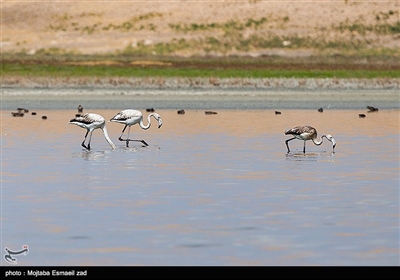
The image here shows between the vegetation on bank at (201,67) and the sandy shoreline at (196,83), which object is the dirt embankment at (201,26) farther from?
the sandy shoreline at (196,83)

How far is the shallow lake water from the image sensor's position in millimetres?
11469

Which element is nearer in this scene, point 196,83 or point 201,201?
point 201,201

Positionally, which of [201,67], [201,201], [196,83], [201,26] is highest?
[201,26]

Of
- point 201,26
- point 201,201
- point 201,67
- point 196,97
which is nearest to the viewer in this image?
point 201,201

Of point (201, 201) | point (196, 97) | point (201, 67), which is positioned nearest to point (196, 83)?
point (196, 97)

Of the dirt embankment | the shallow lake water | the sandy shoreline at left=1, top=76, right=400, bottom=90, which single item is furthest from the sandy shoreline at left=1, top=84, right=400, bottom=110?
the dirt embankment

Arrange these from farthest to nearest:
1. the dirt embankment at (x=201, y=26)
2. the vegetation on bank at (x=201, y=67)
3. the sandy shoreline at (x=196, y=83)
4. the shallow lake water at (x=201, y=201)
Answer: the dirt embankment at (x=201, y=26) < the vegetation on bank at (x=201, y=67) < the sandy shoreline at (x=196, y=83) < the shallow lake water at (x=201, y=201)

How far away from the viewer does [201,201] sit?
15.1 m

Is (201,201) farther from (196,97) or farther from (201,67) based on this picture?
(201,67)

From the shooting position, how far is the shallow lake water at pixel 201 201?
1147 centimetres

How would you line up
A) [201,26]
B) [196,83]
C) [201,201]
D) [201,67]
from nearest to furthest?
1. [201,201]
2. [196,83]
3. [201,67]
4. [201,26]

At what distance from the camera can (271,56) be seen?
347ft

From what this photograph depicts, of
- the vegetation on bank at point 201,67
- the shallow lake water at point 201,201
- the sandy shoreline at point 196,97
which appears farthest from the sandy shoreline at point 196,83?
the shallow lake water at point 201,201

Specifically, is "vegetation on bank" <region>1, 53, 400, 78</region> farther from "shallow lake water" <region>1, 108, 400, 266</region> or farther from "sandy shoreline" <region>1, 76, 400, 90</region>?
"shallow lake water" <region>1, 108, 400, 266</region>
